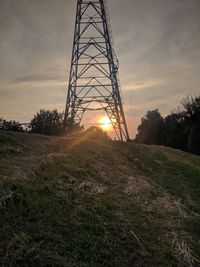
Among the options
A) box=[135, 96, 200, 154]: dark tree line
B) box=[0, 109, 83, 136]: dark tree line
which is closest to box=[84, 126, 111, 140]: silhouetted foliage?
box=[0, 109, 83, 136]: dark tree line

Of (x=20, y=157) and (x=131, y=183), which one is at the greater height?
(x=20, y=157)

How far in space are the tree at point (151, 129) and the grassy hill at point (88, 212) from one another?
150 feet

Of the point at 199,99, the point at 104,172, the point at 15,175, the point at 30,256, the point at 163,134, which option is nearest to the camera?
the point at 30,256

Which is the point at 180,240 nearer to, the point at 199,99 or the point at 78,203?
the point at 78,203

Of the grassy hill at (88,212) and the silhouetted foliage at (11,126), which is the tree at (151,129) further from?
the grassy hill at (88,212)

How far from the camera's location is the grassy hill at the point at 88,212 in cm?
752

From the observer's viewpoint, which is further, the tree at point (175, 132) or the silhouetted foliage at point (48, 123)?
the tree at point (175, 132)

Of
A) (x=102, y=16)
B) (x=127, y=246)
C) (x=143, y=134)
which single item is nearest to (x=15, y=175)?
(x=127, y=246)

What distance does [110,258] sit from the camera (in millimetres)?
7691

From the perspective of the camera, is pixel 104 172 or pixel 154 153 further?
pixel 154 153

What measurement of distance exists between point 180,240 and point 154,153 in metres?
11.1

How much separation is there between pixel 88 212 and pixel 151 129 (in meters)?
56.8

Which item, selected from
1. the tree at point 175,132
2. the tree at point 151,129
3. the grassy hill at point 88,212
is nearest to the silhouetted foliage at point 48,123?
the grassy hill at point 88,212

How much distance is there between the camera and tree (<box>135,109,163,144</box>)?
6084 cm
